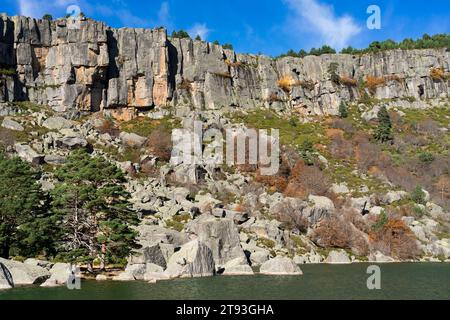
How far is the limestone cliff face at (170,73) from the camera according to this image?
94312 millimetres

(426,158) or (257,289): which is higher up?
(426,158)

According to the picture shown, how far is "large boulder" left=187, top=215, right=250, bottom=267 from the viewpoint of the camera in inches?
2030

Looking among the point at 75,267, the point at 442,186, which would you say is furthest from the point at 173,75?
the point at 75,267

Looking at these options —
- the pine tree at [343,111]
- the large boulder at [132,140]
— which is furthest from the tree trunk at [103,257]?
the pine tree at [343,111]

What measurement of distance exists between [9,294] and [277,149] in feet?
200

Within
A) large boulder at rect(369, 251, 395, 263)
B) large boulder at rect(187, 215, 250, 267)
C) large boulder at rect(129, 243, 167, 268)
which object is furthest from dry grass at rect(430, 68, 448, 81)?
large boulder at rect(129, 243, 167, 268)

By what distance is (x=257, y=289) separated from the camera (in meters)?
32.8

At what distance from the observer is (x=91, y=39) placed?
3765 inches

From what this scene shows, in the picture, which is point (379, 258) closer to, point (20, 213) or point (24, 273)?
point (20, 213)

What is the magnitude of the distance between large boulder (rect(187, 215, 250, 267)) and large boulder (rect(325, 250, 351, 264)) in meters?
12.9

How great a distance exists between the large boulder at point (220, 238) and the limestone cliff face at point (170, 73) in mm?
50347

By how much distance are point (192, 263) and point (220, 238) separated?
1158 cm

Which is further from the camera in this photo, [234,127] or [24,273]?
[234,127]

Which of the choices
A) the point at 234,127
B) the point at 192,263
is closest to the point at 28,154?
the point at 234,127
